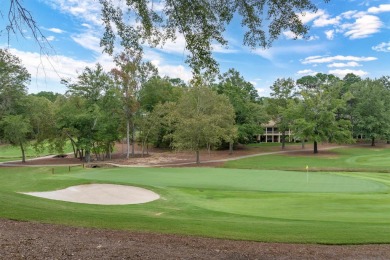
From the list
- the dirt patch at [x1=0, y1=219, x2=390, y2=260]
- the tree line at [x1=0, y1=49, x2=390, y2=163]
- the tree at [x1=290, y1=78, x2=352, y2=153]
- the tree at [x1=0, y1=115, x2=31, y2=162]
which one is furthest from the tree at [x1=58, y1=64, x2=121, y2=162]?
the dirt patch at [x1=0, y1=219, x2=390, y2=260]

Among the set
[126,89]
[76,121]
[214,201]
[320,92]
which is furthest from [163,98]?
[214,201]

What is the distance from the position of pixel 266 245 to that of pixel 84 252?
3.84 meters

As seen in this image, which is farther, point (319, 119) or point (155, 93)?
point (155, 93)

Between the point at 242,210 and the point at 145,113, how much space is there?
152ft

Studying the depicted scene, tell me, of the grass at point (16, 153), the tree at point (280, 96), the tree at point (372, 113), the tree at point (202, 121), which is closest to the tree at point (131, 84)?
the tree at point (202, 121)

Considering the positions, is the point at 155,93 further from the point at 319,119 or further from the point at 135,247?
the point at 135,247

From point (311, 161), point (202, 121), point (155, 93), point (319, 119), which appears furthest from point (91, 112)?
point (319, 119)

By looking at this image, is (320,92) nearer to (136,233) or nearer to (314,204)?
(314,204)

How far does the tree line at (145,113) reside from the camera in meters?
45.3

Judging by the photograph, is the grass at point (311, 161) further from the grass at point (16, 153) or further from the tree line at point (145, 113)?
the grass at point (16, 153)

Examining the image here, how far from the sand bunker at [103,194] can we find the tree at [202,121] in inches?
776

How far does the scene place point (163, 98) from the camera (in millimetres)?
64312

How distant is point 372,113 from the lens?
2768 inches

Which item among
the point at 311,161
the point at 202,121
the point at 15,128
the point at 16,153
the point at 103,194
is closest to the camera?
the point at 103,194
